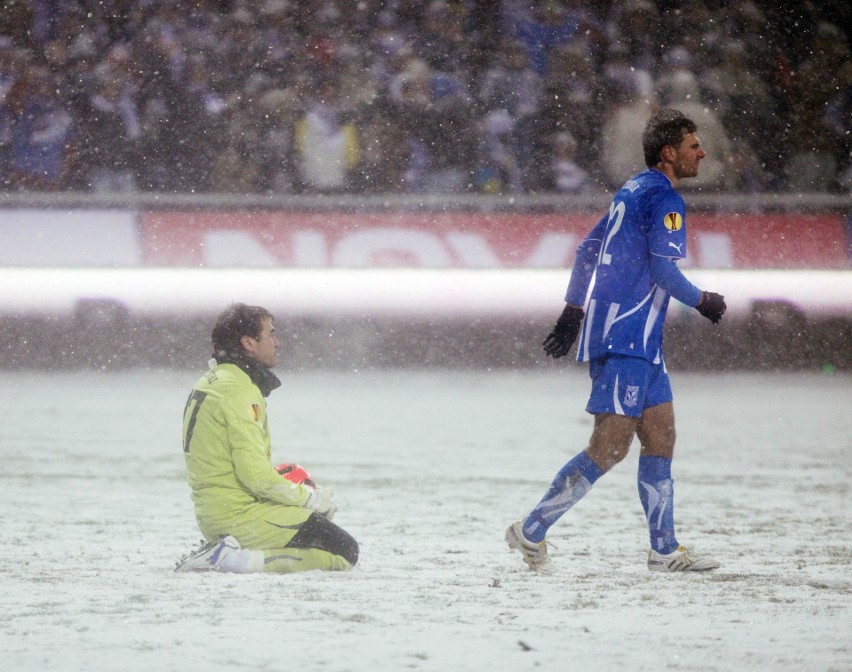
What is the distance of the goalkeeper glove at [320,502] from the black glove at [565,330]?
2.76 ft

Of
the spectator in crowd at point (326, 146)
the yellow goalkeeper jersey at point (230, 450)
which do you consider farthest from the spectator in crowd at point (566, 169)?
the yellow goalkeeper jersey at point (230, 450)

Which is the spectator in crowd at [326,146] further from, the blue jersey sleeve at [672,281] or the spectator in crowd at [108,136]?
the blue jersey sleeve at [672,281]

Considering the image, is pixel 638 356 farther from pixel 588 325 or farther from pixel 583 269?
pixel 583 269

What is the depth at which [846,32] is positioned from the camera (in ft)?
36.2

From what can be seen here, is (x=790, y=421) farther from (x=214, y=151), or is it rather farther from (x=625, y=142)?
(x=214, y=151)

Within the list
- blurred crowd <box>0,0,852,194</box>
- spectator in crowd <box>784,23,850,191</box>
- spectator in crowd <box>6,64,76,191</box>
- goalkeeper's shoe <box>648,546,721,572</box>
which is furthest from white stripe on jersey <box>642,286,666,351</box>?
spectator in crowd <box>6,64,76,191</box>

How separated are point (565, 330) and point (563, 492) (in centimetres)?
54

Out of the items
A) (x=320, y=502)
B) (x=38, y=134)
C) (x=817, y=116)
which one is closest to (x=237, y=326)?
(x=320, y=502)

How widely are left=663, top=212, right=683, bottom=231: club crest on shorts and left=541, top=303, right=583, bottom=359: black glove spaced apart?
15.9 inches

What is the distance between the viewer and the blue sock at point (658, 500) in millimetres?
3830

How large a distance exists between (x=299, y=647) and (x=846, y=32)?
31.9 feet

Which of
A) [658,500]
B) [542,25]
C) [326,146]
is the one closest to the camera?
[658,500]

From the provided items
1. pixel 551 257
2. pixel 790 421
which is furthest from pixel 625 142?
pixel 790 421

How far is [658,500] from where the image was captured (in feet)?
12.6
